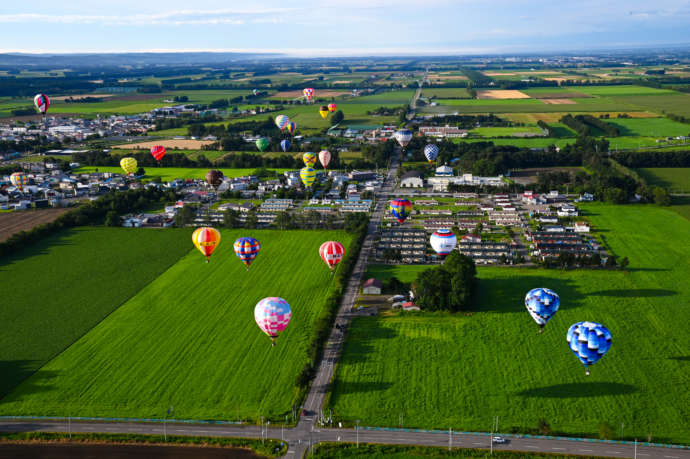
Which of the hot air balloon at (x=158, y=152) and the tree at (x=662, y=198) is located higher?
the hot air balloon at (x=158, y=152)

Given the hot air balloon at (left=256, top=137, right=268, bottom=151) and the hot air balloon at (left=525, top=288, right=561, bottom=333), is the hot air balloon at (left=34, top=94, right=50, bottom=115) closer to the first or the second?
the hot air balloon at (left=256, top=137, right=268, bottom=151)

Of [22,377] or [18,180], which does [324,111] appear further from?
[22,377]

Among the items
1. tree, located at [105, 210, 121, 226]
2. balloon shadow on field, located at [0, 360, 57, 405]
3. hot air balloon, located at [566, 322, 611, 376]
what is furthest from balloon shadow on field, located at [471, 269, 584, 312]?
tree, located at [105, 210, 121, 226]

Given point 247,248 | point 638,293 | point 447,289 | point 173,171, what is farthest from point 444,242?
point 173,171

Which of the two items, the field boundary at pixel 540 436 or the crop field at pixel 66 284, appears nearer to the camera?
the field boundary at pixel 540 436

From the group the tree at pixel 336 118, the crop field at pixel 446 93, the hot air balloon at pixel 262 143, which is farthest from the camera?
the crop field at pixel 446 93

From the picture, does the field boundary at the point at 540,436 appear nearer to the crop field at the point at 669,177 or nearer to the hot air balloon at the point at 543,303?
the hot air balloon at the point at 543,303

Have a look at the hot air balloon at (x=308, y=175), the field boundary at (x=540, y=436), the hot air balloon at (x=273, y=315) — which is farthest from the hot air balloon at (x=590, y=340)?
the hot air balloon at (x=308, y=175)

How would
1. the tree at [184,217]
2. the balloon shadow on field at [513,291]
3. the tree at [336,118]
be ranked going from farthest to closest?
the tree at [336,118] < the tree at [184,217] < the balloon shadow on field at [513,291]
